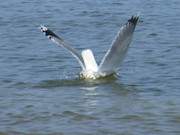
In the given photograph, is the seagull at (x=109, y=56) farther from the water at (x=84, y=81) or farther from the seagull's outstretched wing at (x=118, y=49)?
the water at (x=84, y=81)

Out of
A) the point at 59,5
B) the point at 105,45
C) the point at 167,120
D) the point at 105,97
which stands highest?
the point at 59,5

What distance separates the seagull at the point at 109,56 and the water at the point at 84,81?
0.59ft

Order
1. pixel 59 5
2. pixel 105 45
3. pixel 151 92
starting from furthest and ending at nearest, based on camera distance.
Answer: pixel 59 5 → pixel 105 45 → pixel 151 92

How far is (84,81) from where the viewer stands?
11438 millimetres

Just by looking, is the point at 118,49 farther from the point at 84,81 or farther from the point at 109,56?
the point at 84,81

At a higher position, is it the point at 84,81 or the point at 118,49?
the point at 118,49

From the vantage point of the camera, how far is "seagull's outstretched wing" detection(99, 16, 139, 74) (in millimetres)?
11305

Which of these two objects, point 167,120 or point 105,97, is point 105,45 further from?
point 167,120

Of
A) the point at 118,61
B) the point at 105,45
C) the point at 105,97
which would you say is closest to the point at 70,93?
the point at 105,97

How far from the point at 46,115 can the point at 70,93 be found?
1.32 meters

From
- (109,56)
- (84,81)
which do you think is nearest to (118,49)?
(109,56)

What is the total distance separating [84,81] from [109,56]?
51 centimetres

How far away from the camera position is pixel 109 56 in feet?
37.4

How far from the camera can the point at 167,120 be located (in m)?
9.09
